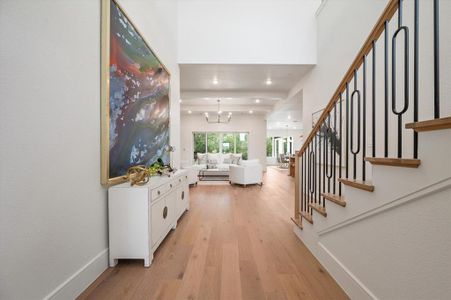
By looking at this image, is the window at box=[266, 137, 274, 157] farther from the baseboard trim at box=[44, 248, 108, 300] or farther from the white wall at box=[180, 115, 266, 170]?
the baseboard trim at box=[44, 248, 108, 300]

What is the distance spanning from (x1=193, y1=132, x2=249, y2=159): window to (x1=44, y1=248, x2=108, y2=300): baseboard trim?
850 cm

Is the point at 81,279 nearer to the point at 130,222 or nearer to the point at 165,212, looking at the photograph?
the point at 130,222

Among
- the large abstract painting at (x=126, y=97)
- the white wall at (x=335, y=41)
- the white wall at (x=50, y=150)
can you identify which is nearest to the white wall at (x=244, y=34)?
the white wall at (x=335, y=41)

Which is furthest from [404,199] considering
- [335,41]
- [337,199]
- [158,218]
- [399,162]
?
[335,41]

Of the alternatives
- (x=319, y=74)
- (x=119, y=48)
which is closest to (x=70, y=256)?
(x=119, y=48)

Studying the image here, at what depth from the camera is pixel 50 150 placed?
1250mm

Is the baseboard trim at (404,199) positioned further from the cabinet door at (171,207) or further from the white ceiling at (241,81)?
the white ceiling at (241,81)

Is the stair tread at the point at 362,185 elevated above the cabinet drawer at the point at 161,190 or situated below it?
above

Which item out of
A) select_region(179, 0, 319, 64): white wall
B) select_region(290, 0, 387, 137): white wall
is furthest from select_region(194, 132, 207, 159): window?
select_region(290, 0, 387, 137): white wall

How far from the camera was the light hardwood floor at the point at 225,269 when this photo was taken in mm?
1541

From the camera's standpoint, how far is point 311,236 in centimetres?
216

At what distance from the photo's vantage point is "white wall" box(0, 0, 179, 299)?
102 centimetres

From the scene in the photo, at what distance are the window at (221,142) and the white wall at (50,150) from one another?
8472mm

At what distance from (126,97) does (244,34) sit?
10.8 ft
